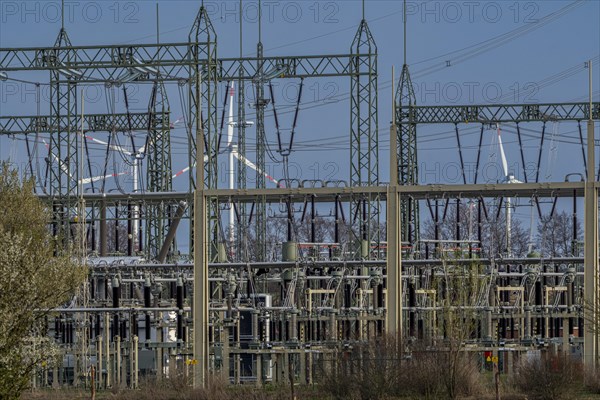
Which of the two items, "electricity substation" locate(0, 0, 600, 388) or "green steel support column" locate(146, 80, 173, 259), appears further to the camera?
"green steel support column" locate(146, 80, 173, 259)

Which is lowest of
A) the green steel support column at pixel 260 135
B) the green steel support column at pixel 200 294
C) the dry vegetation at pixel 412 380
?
the dry vegetation at pixel 412 380

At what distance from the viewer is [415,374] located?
1161 inches

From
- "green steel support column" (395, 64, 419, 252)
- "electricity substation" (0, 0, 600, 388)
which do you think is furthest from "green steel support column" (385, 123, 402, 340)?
"green steel support column" (395, 64, 419, 252)

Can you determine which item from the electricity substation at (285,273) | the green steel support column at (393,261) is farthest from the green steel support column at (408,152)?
the green steel support column at (393,261)

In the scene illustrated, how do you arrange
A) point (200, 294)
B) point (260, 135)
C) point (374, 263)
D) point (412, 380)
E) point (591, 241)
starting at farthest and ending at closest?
point (260, 135) < point (374, 263) < point (200, 294) < point (591, 241) < point (412, 380)

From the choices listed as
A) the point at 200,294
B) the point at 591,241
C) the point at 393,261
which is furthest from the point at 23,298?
the point at 591,241

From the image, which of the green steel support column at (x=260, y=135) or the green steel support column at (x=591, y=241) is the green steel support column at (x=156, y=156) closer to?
the green steel support column at (x=260, y=135)

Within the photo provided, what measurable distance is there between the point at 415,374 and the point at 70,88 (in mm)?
22334

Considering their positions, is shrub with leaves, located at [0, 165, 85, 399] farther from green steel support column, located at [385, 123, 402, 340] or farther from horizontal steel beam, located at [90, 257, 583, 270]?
green steel support column, located at [385, 123, 402, 340]

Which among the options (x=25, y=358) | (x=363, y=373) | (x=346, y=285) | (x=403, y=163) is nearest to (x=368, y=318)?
(x=346, y=285)

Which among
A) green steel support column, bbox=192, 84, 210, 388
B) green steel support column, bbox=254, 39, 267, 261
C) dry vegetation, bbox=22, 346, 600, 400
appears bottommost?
dry vegetation, bbox=22, 346, 600, 400

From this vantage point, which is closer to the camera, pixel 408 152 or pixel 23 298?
pixel 23 298

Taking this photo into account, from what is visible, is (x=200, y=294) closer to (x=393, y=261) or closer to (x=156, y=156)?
(x=393, y=261)

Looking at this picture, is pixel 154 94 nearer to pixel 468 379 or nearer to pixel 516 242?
pixel 468 379
